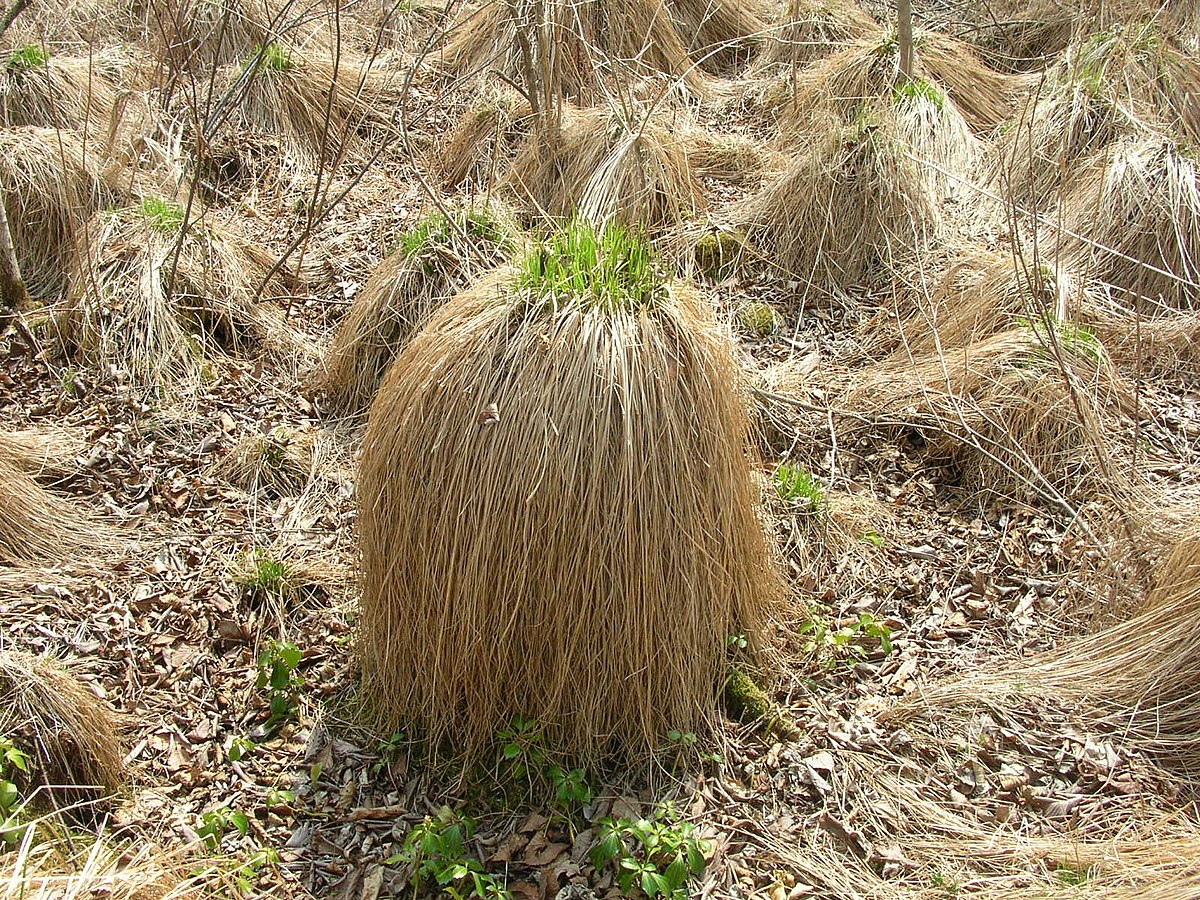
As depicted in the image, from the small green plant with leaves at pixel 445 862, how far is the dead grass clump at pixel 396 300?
1828 mm

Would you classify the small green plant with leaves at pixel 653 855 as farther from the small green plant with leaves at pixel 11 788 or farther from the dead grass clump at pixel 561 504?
the small green plant with leaves at pixel 11 788

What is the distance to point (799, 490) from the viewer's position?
128 inches

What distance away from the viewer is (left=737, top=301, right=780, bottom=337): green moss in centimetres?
414

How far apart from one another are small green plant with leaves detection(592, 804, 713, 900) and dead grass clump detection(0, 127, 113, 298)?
130 inches

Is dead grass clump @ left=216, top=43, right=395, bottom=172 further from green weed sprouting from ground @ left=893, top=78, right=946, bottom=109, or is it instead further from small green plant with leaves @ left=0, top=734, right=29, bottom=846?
small green plant with leaves @ left=0, top=734, right=29, bottom=846

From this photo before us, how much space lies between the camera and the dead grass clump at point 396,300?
3.87 m

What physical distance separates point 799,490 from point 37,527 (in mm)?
2279

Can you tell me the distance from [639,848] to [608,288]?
125 cm

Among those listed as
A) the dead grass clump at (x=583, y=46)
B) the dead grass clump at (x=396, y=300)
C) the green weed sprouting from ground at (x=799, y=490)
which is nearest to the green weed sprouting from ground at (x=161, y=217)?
the dead grass clump at (x=396, y=300)

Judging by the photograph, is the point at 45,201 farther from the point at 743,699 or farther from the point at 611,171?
the point at 743,699

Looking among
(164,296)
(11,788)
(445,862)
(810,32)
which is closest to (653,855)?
(445,862)

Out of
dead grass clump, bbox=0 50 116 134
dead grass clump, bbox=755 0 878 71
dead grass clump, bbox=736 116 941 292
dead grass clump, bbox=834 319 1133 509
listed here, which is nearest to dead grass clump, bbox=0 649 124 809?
dead grass clump, bbox=834 319 1133 509

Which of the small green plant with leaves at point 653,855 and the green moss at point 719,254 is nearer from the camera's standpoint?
the small green plant with leaves at point 653,855

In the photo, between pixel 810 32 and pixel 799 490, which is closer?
pixel 799 490
